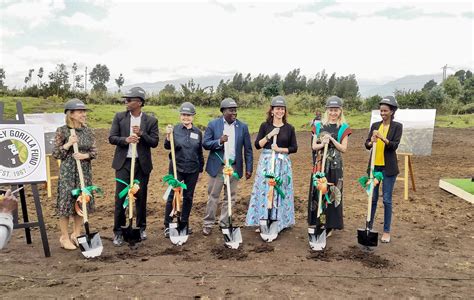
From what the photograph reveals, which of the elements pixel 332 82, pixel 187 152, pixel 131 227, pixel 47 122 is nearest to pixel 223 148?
pixel 187 152

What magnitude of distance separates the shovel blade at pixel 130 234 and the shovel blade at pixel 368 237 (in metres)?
2.69

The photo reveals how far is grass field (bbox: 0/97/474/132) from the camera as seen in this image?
1716 cm

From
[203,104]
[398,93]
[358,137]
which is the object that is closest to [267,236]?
[358,137]

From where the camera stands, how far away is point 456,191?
8.12 meters

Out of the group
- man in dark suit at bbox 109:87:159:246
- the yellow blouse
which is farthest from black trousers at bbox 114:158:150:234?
the yellow blouse

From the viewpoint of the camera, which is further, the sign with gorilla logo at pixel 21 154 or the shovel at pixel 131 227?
the shovel at pixel 131 227

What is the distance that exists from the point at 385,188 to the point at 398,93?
80.2ft

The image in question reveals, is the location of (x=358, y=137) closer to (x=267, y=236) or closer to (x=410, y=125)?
(x=410, y=125)

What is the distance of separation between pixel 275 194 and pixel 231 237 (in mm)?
865

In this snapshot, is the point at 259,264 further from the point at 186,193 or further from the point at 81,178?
the point at 81,178

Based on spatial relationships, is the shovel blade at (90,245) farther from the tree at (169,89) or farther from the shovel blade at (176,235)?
the tree at (169,89)

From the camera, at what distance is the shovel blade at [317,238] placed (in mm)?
5168

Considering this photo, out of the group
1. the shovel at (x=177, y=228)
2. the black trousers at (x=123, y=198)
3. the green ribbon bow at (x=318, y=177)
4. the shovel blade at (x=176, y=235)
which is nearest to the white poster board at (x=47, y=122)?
the black trousers at (x=123, y=198)

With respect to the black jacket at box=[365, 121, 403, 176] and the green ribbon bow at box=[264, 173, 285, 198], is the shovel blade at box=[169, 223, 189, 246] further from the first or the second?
the black jacket at box=[365, 121, 403, 176]
